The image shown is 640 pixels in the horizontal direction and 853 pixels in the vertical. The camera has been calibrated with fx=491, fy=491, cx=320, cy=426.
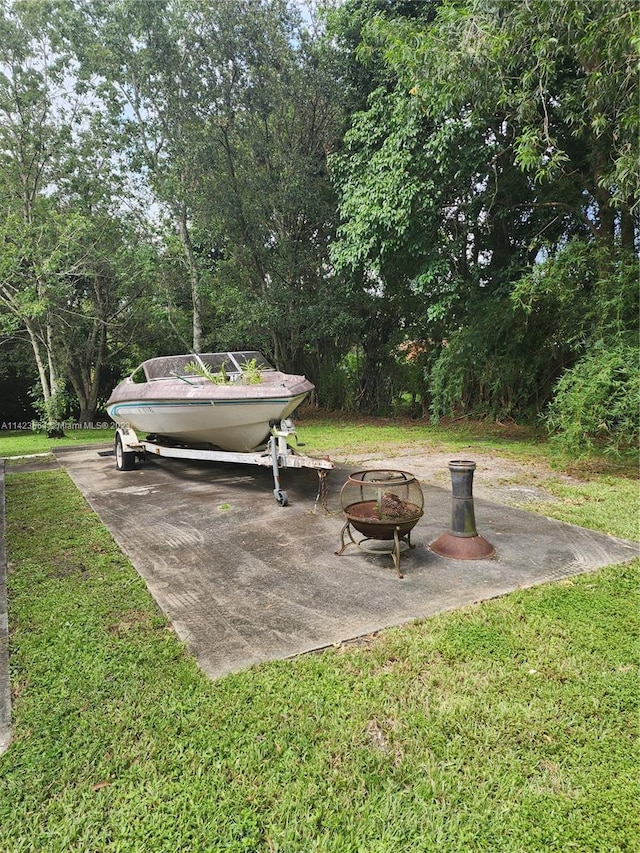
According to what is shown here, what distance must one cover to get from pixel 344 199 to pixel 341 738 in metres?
8.80

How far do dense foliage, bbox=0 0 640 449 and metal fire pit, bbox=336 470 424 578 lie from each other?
3.07 m

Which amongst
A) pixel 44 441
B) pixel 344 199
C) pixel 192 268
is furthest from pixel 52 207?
pixel 344 199

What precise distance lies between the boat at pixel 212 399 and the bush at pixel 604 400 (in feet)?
9.65

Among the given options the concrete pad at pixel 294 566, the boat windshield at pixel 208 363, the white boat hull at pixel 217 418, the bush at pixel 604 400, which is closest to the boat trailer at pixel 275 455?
the white boat hull at pixel 217 418

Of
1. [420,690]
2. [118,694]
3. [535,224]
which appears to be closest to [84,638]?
[118,694]

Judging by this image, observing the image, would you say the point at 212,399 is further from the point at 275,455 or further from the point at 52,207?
the point at 52,207

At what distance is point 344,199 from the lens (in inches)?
347

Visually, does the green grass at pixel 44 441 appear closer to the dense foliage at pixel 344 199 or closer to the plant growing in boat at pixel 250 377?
the dense foliage at pixel 344 199

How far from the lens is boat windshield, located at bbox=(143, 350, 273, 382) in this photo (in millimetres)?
5798

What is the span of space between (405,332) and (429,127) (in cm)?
554

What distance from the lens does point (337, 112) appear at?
36.3 ft

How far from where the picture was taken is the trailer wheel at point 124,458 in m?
6.45

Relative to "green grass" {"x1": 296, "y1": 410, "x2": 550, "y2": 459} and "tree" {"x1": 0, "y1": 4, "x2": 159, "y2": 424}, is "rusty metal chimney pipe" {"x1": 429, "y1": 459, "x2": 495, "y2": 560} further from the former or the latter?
"tree" {"x1": 0, "y1": 4, "x2": 159, "y2": 424}

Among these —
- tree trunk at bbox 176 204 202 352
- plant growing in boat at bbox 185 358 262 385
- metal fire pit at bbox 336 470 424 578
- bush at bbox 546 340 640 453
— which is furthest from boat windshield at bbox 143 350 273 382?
tree trunk at bbox 176 204 202 352
